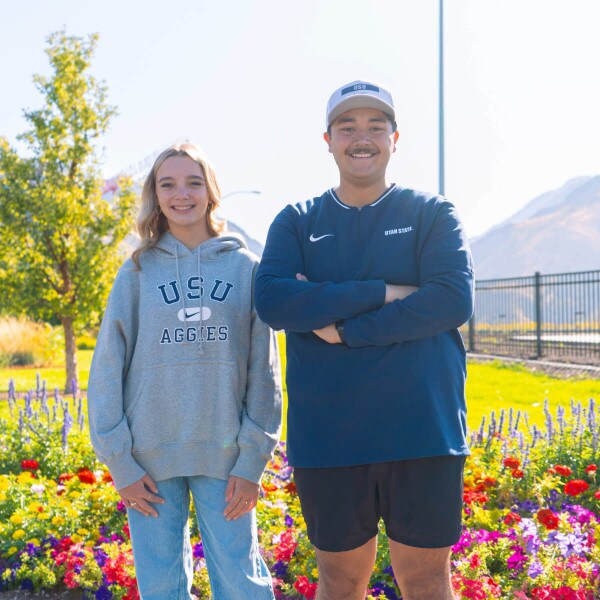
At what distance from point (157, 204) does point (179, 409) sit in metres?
0.84

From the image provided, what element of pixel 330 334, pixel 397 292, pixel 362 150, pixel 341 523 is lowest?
pixel 341 523

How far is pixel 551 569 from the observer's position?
10.6ft

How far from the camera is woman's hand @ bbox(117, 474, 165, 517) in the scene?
253 centimetres

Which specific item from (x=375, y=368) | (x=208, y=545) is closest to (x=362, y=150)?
(x=375, y=368)

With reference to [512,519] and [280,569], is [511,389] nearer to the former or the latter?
[512,519]

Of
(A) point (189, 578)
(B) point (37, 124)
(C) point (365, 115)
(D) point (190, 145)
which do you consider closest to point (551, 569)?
(A) point (189, 578)

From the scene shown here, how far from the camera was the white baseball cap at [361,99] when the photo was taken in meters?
2.51

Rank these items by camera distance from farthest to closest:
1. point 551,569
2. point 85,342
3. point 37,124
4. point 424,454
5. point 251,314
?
point 85,342
point 37,124
point 551,569
point 251,314
point 424,454

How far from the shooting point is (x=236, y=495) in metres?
2.55

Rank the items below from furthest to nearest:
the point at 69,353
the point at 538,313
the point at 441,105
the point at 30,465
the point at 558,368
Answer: the point at 538,313 → the point at 441,105 → the point at 558,368 → the point at 69,353 → the point at 30,465

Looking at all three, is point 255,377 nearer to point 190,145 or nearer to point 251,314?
point 251,314

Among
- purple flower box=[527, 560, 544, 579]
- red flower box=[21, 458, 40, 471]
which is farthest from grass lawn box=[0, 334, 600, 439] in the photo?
purple flower box=[527, 560, 544, 579]

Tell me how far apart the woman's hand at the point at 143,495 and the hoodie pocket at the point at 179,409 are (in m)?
0.12

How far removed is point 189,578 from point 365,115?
1.84 meters
